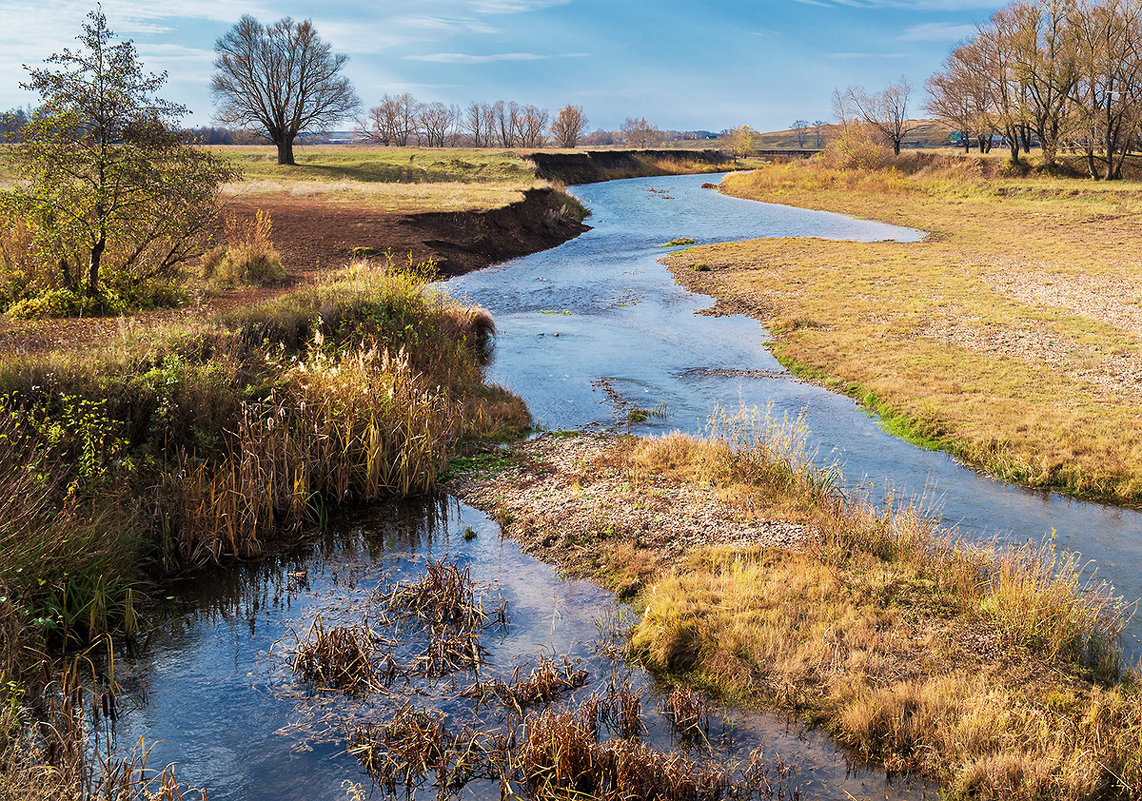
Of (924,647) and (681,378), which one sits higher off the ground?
(681,378)

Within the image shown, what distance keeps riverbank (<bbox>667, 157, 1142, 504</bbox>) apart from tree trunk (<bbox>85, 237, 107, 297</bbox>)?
52.1ft

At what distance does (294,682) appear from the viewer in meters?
6.92

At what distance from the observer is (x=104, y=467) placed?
914cm

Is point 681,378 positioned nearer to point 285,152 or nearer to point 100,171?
point 100,171

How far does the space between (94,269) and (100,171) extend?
2173mm

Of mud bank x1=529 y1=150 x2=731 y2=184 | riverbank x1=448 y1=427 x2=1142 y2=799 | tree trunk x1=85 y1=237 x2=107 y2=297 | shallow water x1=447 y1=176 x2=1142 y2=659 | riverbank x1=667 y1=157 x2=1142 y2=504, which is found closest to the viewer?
riverbank x1=448 y1=427 x2=1142 y2=799

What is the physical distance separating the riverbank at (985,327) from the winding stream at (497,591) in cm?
85

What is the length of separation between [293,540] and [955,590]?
8106 mm

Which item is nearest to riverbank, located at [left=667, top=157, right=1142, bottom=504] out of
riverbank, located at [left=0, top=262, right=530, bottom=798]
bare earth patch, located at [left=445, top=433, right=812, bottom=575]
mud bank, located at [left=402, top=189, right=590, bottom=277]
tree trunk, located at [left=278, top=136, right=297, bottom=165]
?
bare earth patch, located at [left=445, top=433, right=812, bottom=575]

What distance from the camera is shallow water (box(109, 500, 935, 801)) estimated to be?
19.1ft

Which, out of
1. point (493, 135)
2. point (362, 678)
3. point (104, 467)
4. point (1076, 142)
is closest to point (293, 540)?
point (104, 467)

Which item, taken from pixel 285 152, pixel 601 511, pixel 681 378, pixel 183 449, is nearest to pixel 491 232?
→ pixel 681 378

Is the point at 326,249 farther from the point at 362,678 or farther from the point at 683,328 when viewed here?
the point at 362,678

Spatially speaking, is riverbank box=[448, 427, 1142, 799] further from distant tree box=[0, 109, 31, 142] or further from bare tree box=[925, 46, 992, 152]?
bare tree box=[925, 46, 992, 152]
